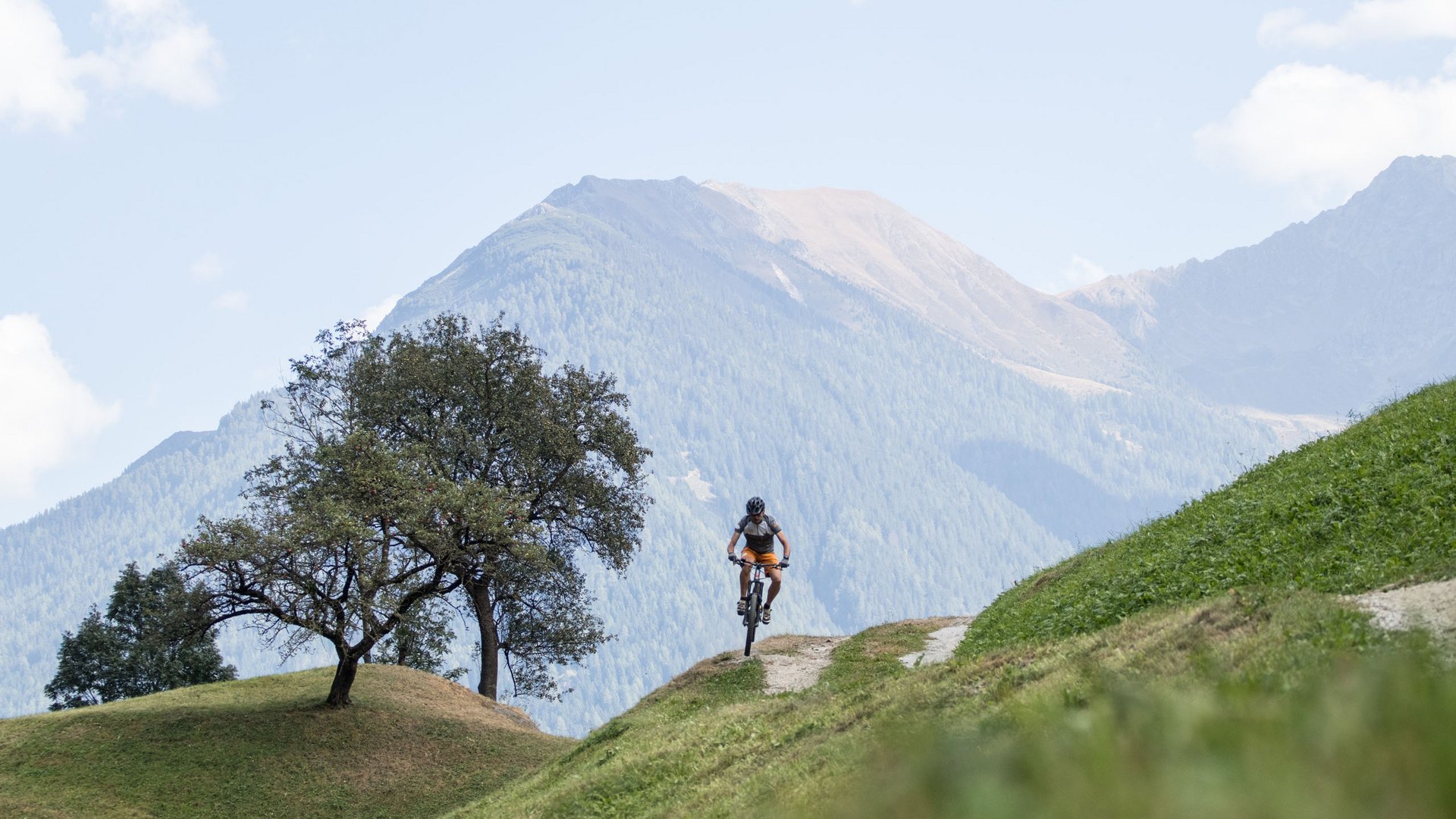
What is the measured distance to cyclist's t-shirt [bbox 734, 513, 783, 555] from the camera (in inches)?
890

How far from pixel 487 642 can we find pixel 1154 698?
131 ft

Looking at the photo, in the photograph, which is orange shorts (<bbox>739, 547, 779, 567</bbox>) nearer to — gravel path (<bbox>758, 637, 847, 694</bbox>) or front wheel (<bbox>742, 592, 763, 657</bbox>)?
front wheel (<bbox>742, 592, 763, 657</bbox>)

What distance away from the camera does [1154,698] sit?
1929mm

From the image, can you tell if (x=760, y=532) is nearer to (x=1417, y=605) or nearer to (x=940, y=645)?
(x=940, y=645)

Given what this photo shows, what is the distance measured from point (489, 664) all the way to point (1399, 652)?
40333 mm

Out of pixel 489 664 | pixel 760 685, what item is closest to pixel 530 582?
pixel 489 664

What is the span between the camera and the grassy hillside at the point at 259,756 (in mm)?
25000

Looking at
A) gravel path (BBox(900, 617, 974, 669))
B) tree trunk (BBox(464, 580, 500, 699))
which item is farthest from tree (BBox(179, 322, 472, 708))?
gravel path (BBox(900, 617, 974, 669))

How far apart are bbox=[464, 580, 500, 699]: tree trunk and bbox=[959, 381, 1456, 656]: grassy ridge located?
72.9ft

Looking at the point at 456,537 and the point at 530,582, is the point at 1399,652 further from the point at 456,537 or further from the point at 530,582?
the point at 530,582

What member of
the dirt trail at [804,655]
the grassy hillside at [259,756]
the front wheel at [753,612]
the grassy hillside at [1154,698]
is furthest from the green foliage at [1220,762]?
the grassy hillside at [259,756]

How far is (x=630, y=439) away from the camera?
39.5 metres

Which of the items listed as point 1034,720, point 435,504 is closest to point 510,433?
point 435,504

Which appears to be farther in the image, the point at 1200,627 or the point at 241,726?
the point at 241,726
